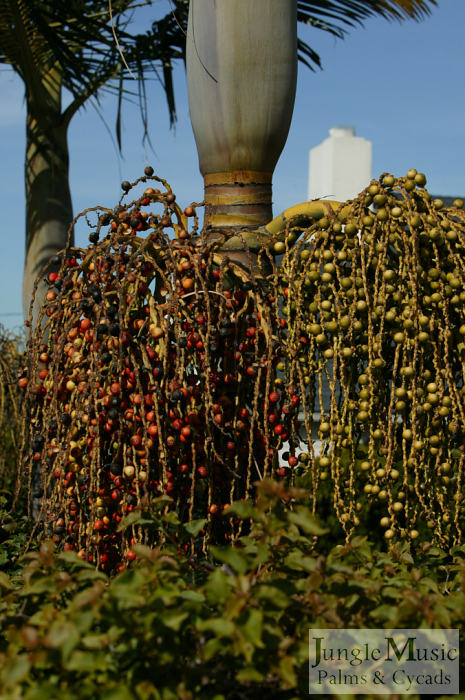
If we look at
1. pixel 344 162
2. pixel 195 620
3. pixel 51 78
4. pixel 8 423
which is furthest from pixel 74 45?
pixel 344 162

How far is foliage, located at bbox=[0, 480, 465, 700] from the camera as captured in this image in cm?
101

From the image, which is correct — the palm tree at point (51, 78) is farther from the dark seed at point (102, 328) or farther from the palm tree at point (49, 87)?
the dark seed at point (102, 328)

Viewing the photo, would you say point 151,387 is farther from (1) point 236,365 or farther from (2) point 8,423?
(2) point 8,423

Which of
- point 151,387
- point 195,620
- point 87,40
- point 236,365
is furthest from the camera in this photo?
point 87,40

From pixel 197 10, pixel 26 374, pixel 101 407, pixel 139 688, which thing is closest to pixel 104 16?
pixel 197 10

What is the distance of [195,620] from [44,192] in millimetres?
3616

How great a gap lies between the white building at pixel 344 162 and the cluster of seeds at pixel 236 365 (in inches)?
561

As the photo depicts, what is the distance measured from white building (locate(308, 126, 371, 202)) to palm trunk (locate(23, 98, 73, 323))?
39.3 feet

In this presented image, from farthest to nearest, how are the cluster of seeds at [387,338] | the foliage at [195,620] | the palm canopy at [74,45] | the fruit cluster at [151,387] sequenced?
the palm canopy at [74,45] → the cluster of seeds at [387,338] → the fruit cluster at [151,387] → the foliage at [195,620]

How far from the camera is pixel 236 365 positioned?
1.80 metres

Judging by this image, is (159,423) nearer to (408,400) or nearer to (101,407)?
(101,407)

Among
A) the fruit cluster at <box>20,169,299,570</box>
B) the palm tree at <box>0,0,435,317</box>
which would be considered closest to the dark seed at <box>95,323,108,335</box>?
A: the fruit cluster at <box>20,169,299,570</box>

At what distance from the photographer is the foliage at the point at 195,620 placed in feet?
3.32

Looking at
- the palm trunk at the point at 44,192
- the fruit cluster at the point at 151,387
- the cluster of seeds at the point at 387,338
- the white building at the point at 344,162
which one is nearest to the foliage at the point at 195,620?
the fruit cluster at the point at 151,387
